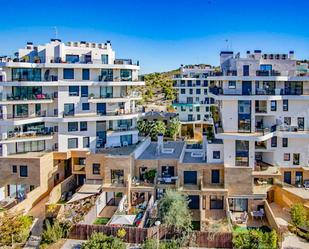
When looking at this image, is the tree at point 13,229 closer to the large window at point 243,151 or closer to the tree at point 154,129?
the large window at point 243,151

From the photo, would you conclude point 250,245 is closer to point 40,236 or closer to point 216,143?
point 216,143

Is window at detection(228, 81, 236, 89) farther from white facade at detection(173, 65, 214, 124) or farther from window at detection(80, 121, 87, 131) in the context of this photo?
white facade at detection(173, 65, 214, 124)

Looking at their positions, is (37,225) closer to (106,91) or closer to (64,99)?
(64,99)

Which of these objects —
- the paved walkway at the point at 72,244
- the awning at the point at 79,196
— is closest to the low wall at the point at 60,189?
the awning at the point at 79,196

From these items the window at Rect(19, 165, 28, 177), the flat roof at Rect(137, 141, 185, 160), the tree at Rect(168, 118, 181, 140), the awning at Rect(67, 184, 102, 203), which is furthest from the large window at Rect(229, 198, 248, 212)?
the tree at Rect(168, 118, 181, 140)

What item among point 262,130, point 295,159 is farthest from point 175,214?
point 295,159

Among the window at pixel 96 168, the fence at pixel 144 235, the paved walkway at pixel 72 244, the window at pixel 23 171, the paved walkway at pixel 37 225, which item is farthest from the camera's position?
the window at pixel 96 168
